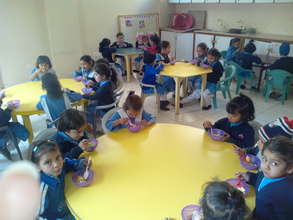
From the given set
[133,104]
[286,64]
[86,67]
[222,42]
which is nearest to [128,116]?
[133,104]

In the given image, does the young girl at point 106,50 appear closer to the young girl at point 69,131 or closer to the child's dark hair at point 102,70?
the child's dark hair at point 102,70

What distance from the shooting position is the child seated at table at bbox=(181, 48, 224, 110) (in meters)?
4.34

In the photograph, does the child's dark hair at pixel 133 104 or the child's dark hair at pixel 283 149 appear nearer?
the child's dark hair at pixel 283 149

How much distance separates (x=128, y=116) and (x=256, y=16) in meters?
5.07

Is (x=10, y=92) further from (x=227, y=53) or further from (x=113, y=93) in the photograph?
(x=227, y=53)

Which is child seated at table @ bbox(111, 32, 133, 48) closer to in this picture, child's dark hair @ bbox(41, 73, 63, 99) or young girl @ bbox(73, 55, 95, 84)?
young girl @ bbox(73, 55, 95, 84)

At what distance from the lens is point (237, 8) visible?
6270 millimetres

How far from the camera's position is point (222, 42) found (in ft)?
20.1

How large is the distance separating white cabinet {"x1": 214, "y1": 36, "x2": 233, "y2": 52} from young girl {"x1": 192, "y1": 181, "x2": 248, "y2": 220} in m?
5.46

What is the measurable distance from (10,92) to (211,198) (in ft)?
9.51

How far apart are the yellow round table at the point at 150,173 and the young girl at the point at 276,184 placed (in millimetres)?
122

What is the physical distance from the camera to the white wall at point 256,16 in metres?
5.58

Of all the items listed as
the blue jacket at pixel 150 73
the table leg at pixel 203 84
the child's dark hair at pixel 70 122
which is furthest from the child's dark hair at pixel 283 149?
the table leg at pixel 203 84

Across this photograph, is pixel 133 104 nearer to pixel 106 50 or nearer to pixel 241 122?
pixel 241 122
